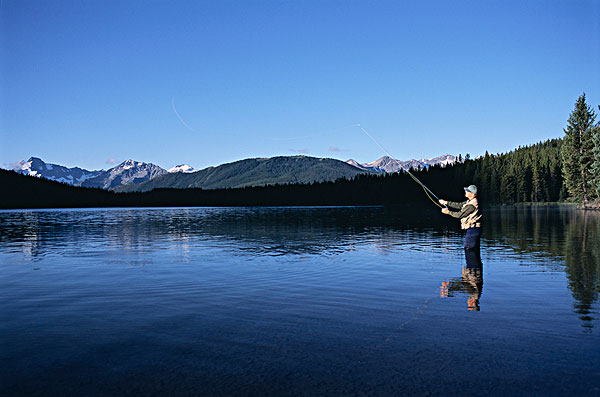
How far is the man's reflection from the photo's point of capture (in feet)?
42.0

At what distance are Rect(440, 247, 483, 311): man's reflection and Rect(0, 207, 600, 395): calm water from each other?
0.20 ft

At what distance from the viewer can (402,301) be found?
41.0 feet

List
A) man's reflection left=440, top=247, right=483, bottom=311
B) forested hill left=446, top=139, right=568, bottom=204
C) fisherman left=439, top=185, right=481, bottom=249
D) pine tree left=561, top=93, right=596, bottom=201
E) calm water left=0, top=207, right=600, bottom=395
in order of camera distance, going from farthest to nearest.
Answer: forested hill left=446, top=139, right=568, bottom=204
pine tree left=561, top=93, right=596, bottom=201
fisherman left=439, top=185, right=481, bottom=249
man's reflection left=440, top=247, right=483, bottom=311
calm water left=0, top=207, right=600, bottom=395

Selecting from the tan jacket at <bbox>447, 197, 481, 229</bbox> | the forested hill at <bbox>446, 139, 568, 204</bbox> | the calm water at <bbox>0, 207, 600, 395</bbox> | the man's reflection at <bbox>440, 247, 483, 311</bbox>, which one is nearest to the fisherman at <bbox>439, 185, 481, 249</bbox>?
the tan jacket at <bbox>447, 197, 481, 229</bbox>

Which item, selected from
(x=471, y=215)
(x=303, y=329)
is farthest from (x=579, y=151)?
(x=303, y=329)

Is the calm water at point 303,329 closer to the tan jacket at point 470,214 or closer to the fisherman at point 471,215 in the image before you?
the fisherman at point 471,215

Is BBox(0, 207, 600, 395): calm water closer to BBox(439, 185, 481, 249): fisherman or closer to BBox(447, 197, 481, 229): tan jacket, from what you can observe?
BBox(439, 185, 481, 249): fisherman

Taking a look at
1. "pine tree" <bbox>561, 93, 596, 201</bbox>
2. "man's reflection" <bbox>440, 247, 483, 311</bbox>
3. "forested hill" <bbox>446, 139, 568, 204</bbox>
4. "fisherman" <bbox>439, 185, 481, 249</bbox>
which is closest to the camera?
"man's reflection" <bbox>440, 247, 483, 311</bbox>

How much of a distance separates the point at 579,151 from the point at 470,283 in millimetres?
107454

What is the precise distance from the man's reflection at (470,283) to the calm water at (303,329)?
61mm

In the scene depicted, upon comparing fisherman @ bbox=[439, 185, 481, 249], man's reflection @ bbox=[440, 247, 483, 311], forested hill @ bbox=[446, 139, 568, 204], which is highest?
forested hill @ bbox=[446, 139, 568, 204]

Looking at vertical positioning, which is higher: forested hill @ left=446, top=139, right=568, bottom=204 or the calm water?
forested hill @ left=446, top=139, right=568, bottom=204

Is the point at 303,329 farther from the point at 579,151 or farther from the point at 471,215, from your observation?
the point at 579,151

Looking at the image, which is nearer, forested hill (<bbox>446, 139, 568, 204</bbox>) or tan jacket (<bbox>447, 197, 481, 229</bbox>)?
tan jacket (<bbox>447, 197, 481, 229</bbox>)
